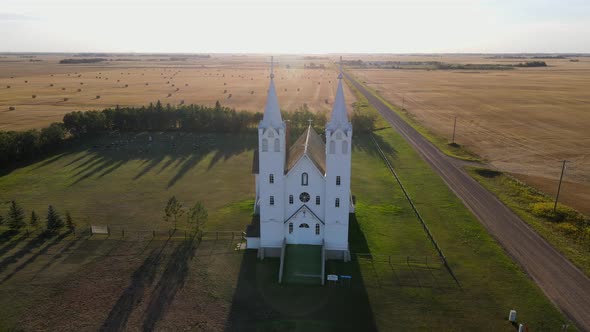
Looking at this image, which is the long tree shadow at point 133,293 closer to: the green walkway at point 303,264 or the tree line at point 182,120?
the green walkway at point 303,264

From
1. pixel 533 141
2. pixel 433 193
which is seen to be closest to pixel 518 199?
pixel 433 193

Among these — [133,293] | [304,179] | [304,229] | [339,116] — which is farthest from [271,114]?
[133,293]

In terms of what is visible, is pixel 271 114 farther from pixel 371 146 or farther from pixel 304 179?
pixel 371 146

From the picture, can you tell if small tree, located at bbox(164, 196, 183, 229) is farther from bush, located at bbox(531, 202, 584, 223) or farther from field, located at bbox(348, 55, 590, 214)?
field, located at bbox(348, 55, 590, 214)

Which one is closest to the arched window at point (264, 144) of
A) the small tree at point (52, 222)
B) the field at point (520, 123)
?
the small tree at point (52, 222)

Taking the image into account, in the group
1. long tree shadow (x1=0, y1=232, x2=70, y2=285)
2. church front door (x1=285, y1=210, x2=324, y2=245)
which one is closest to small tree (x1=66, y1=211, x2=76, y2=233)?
long tree shadow (x1=0, y1=232, x2=70, y2=285)
